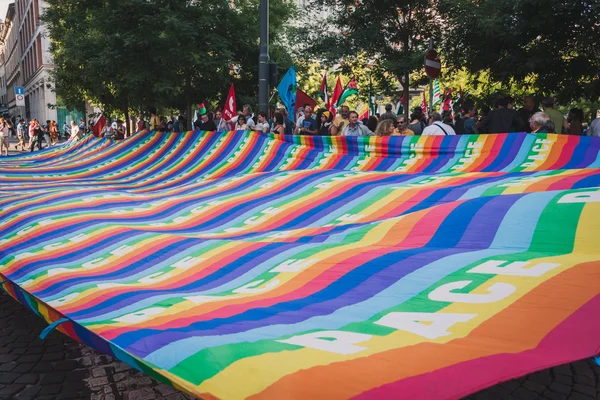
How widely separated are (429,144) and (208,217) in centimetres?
294

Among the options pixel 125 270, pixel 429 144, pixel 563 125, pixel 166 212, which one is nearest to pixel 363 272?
pixel 125 270

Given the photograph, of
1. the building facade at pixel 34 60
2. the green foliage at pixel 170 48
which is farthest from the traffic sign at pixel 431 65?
the building facade at pixel 34 60

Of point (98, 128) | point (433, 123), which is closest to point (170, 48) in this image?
point (98, 128)

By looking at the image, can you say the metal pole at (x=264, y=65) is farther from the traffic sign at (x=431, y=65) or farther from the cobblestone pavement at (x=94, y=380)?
the cobblestone pavement at (x=94, y=380)

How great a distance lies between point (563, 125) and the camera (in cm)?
951

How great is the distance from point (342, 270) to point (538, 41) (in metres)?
8.46

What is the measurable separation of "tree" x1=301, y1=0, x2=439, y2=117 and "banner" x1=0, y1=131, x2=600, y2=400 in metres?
6.57

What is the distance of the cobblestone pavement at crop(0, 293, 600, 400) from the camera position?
3793 mm

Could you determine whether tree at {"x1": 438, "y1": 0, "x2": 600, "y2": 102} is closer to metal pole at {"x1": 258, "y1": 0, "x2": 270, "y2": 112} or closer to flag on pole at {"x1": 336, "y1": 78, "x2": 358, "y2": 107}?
metal pole at {"x1": 258, "y1": 0, "x2": 270, "y2": 112}

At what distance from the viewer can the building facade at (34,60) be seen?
53812 millimetres

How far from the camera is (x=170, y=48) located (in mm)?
14391

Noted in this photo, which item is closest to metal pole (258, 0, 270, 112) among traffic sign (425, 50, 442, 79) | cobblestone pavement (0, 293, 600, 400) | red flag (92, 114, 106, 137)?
traffic sign (425, 50, 442, 79)

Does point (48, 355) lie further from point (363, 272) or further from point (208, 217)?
point (363, 272)

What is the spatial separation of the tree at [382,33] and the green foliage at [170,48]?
2540 mm
